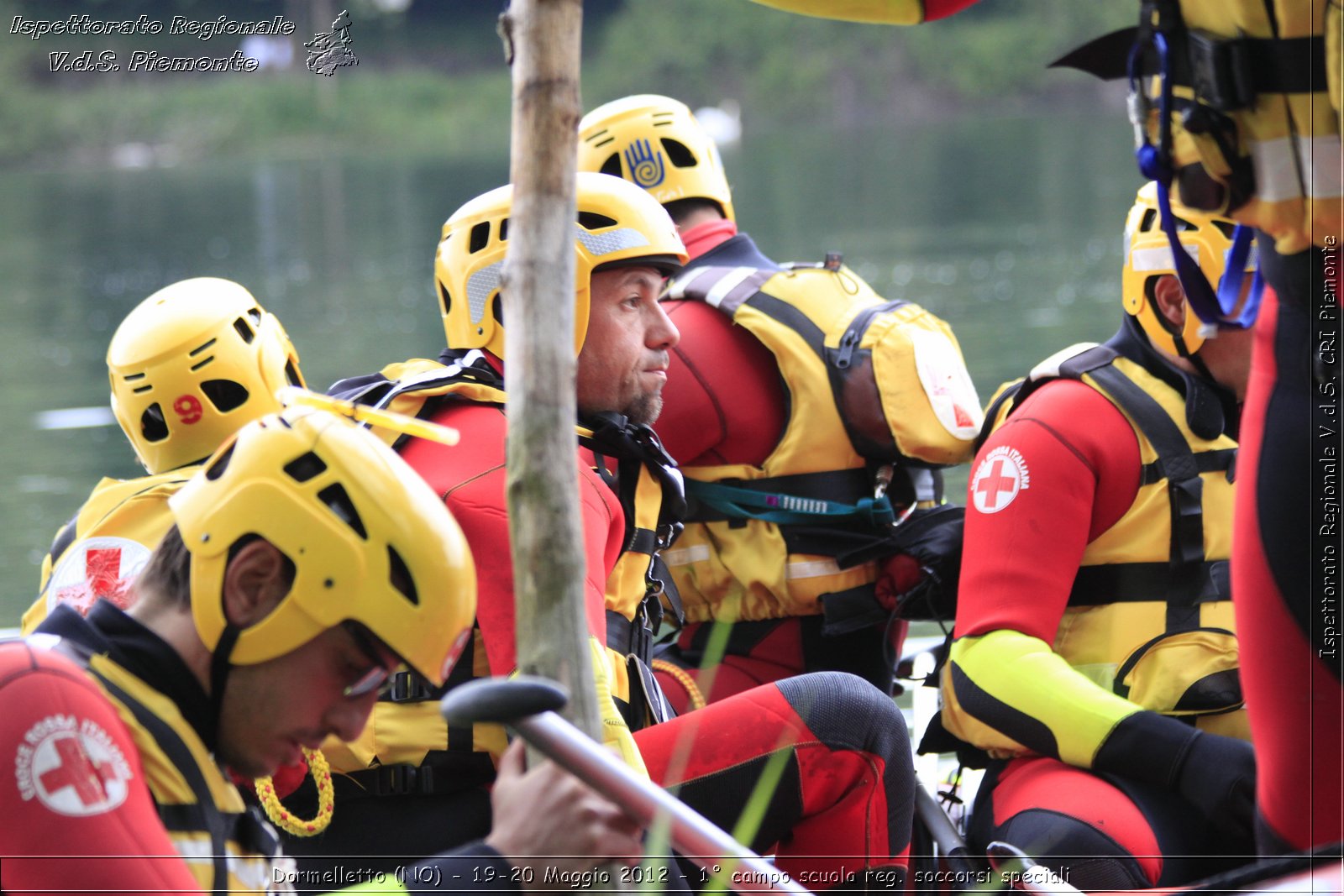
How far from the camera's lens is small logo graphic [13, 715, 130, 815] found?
2.02 metres

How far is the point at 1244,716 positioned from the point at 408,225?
2891 cm

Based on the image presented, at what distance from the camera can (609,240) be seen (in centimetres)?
361

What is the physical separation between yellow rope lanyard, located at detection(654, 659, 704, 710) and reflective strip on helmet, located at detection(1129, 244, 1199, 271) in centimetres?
141

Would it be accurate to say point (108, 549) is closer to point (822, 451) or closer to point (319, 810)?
point (319, 810)

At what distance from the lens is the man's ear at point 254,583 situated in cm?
222

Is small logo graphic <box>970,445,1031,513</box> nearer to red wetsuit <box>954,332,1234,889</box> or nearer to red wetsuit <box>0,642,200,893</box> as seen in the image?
red wetsuit <box>954,332,1234,889</box>

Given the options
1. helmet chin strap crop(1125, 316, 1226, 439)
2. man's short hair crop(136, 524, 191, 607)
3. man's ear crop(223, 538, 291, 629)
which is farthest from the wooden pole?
helmet chin strap crop(1125, 316, 1226, 439)

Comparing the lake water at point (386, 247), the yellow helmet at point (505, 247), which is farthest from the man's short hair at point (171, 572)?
the lake water at point (386, 247)

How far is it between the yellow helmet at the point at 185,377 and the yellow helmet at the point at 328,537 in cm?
167

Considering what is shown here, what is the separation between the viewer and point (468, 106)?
58.1 metres

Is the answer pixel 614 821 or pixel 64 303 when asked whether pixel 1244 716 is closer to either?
pixel 614 821

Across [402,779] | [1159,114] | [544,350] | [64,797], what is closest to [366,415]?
[544,350]

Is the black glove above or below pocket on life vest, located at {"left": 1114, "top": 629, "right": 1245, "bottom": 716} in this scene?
below

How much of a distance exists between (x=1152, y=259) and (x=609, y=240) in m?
1.16
